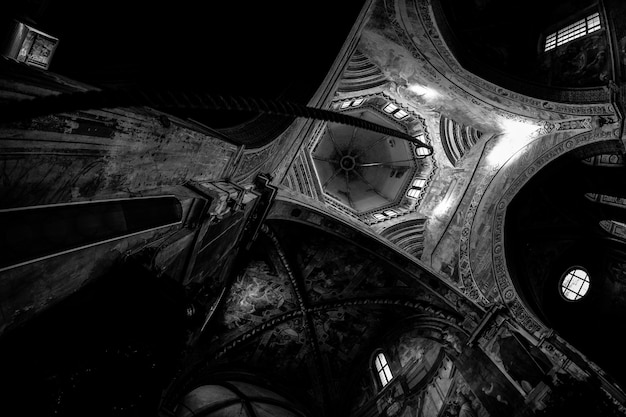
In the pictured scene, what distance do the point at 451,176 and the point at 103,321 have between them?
408 inches

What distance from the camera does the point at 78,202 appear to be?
262 cm

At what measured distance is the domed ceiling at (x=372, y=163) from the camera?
39.4 feet

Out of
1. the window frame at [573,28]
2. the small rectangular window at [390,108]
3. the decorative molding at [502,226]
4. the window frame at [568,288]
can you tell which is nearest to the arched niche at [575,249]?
the window frame at [568,288]

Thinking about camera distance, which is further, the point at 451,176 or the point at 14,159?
the point at 451,176

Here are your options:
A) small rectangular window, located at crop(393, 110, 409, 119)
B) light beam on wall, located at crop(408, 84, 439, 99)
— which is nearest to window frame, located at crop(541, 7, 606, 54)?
light beam on wall, located at crop(408, 84, 439, 99)

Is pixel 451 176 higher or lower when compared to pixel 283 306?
higher

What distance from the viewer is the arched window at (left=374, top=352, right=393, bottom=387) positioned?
8387mm

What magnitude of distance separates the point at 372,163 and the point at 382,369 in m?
9.94

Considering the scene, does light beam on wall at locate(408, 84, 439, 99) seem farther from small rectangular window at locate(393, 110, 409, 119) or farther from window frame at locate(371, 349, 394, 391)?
window frame at locate(371, 349, 394, 391)

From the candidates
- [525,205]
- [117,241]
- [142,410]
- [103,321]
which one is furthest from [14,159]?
[525,205]

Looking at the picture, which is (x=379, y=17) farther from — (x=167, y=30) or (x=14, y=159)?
(x=14, y=159)

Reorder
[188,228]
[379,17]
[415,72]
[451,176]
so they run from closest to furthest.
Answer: [188,228] < [379,17] < [415,72] < [451,176]

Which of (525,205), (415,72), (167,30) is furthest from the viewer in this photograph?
(525,205)

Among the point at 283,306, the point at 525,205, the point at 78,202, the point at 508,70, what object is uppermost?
the point at 508,70
